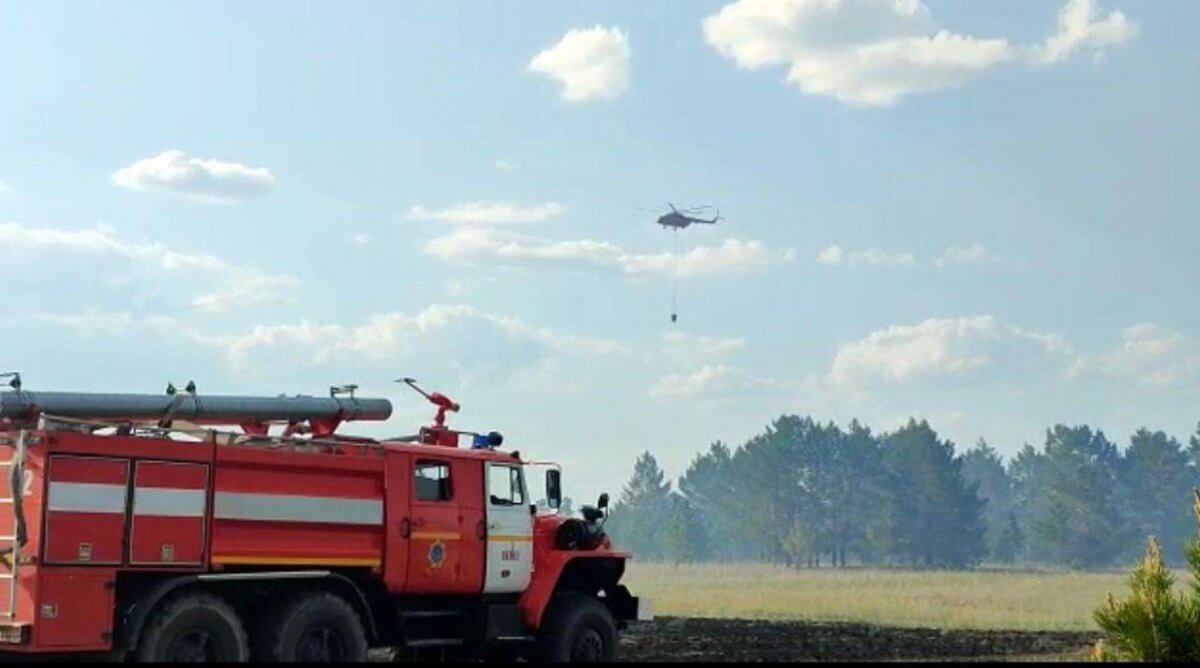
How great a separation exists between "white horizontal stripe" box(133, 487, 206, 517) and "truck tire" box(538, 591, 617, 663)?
5541 millimetres

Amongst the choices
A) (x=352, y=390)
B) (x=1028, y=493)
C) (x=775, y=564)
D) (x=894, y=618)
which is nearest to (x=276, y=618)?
A: (x=352, y=390)

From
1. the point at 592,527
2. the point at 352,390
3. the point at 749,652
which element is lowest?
the point at 749,652

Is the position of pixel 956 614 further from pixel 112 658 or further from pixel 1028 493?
pixel 1028 493

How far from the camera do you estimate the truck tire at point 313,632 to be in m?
17.7

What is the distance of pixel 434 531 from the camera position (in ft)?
64.7

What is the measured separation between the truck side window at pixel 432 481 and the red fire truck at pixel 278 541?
2 cm

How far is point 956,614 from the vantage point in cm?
5297

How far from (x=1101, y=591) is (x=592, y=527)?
203 ft

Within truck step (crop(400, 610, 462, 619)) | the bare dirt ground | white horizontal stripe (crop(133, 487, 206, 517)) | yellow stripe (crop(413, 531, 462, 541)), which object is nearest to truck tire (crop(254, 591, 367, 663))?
truck step (crop(400, 610, 462, 619))

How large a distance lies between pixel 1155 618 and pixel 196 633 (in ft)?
40.1

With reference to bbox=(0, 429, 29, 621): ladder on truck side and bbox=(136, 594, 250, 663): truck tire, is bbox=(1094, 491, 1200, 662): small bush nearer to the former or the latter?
bbox=(136, 594, 250, 663): truck tire

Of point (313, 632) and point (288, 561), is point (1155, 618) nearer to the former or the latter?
point (313, 632)

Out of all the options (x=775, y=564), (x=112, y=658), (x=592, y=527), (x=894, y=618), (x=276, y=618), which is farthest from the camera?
(x=775, y=564)

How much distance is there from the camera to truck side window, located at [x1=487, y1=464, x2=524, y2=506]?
20672 mm
